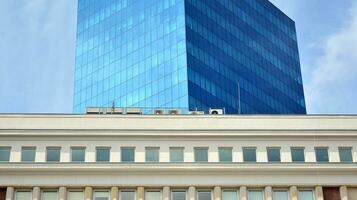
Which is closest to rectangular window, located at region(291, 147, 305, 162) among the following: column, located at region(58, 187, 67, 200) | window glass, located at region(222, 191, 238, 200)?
window glass, located at region(222, 191, 238, 200)

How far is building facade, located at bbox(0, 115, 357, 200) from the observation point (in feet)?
273

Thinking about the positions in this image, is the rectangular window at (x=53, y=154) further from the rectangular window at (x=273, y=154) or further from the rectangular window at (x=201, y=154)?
the rectangular window at (x=273, y=154)

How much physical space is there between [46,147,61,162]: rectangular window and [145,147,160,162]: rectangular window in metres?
8.90

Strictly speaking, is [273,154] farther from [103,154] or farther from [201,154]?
[103,154]

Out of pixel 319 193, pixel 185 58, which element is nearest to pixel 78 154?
pixel 319 193

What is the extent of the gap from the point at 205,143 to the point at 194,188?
510 centimetres

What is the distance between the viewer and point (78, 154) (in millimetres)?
84750

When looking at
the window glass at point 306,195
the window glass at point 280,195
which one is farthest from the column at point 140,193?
the window glass at point 306,195

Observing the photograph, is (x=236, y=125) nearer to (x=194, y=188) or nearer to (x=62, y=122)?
(x=194, y=188)

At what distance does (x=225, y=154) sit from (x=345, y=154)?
1248cm

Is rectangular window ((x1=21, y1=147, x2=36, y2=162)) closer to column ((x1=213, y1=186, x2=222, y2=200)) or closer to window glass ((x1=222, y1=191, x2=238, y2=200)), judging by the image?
column ((x1=213, y1=186, x2=222, y2=200))

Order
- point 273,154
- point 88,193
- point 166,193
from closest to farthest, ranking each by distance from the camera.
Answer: point 88,193 < point 166,193 < point 273,154

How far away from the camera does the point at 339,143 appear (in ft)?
284

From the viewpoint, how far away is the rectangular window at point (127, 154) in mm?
84688
